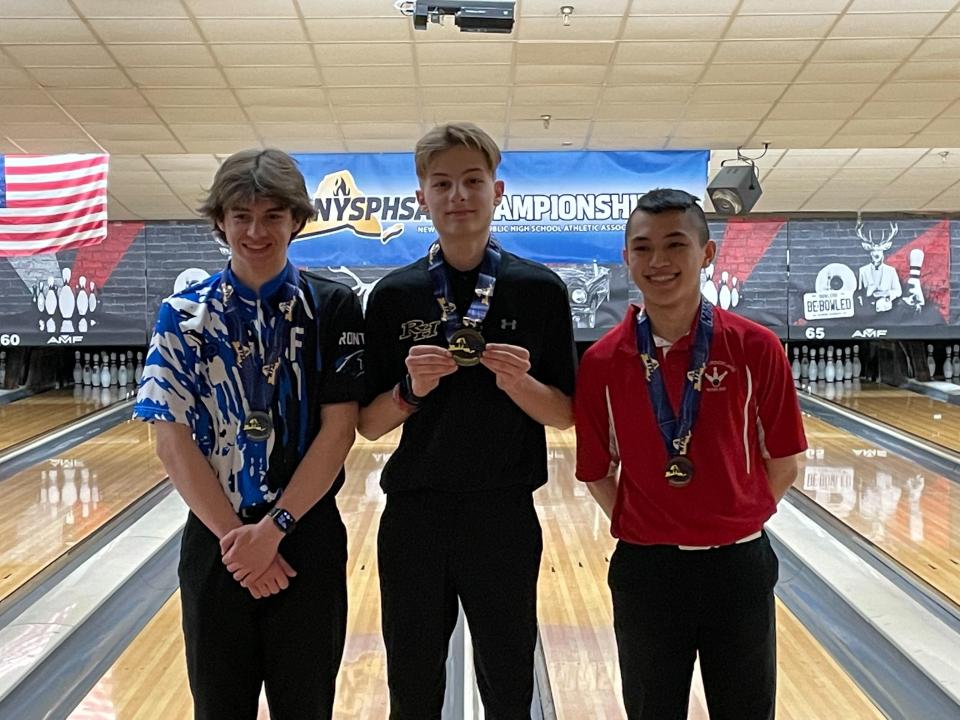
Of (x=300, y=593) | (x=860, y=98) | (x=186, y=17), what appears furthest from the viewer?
(x=860, y=98)

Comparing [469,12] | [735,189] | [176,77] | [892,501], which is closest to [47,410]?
[176,77]

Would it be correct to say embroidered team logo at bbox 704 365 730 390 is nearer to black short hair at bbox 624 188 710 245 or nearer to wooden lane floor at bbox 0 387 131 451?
black short hair at bbox 624 188 710 245

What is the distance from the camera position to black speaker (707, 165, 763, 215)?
7.91m

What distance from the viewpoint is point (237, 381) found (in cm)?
163

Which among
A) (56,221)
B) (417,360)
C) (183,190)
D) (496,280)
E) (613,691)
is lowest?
(613,691)

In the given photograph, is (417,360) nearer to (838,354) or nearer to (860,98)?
(860,98)

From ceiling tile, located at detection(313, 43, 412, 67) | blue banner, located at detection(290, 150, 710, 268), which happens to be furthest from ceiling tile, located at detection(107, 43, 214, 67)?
blue banner, located at detection(290, 150, 710, 268)

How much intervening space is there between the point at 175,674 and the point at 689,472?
6.28 ft

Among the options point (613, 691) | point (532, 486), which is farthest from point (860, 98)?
point (532, 486)

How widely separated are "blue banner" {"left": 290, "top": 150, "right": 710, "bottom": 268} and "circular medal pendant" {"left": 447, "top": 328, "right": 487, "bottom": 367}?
4.79m

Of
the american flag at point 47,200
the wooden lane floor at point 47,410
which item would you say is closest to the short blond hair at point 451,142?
the american flag at point 47,200

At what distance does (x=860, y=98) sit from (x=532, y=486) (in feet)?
19.2

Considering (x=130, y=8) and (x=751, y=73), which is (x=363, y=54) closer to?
(x=130, y=8)

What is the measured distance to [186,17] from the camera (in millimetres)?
5066
